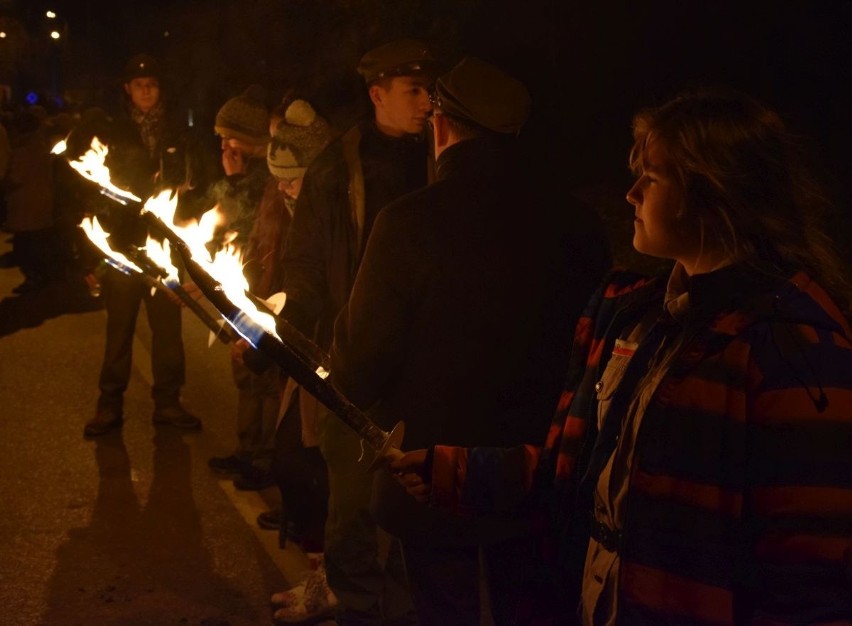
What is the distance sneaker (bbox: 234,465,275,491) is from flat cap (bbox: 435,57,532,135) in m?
3.34

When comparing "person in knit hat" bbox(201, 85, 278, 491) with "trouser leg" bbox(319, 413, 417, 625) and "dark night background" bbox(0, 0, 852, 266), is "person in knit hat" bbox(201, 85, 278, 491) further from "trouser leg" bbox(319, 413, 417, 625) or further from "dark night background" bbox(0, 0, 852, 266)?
"dark night background" bbox(0, 0, 852, 266)

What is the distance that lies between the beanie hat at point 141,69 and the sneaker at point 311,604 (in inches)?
154

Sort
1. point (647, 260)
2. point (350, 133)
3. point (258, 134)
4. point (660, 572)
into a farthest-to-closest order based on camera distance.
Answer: point (647, 260), point (258, 134), point (350, 133), point (660, 572)

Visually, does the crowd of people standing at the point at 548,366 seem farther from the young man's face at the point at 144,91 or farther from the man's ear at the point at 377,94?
the young man's face at the point at 144,91

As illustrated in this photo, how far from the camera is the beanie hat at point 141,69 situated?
6.50 meters

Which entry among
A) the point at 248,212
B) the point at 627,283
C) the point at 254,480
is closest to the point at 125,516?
the point at 254,480

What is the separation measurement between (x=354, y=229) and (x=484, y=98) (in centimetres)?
115

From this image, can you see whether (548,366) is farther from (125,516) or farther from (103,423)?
(103,423)

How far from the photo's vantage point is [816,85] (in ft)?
33.7

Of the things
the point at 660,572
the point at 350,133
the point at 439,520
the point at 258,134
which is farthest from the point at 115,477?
the point at 660,572

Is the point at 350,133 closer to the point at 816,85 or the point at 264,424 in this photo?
the point at 264,424

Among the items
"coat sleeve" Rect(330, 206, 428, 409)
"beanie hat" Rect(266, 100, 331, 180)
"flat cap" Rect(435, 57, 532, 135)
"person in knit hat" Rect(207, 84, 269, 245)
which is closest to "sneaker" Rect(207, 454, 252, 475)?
"person in knit hat" Rect(207, 84, 269, 245)

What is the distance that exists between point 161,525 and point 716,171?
3953 millimetres

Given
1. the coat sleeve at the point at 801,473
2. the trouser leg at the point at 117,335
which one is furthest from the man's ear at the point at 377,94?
the trouser leg at the point at 117,335
